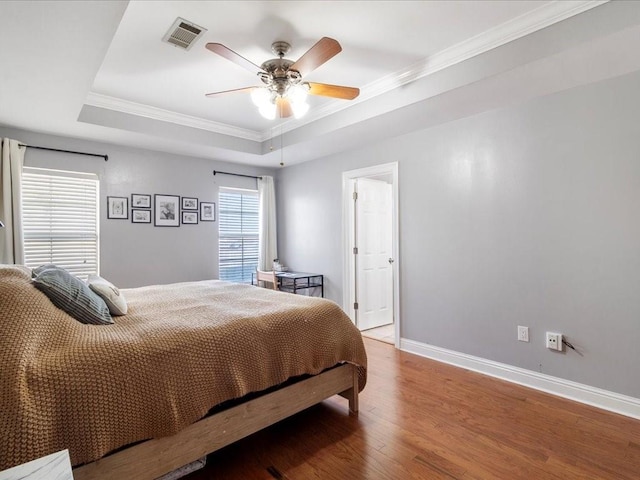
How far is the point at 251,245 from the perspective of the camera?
5203 mm

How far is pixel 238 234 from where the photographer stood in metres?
5.04

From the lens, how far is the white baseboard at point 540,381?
2.36 m

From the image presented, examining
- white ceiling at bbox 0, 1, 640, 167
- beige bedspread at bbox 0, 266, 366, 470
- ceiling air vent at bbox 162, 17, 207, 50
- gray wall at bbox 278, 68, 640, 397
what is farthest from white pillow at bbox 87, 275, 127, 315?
gray wall at bbox 278, 68, 640, 397

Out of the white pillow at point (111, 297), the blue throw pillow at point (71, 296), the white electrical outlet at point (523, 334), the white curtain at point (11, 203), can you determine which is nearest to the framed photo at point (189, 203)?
the white curtain at point (11, 203)

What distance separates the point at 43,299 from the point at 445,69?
9.38 ft

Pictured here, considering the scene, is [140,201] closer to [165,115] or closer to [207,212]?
[207,212]

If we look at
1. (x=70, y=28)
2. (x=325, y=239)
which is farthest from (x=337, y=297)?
(x=70, y=28)

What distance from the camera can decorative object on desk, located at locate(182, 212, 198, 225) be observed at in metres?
4.44

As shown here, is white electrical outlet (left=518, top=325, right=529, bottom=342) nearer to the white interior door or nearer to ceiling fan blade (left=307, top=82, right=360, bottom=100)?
the white interior door

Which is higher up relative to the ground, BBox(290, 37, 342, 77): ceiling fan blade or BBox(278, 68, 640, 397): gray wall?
BBox(290, 37, 342, 77): ceiling fan blade

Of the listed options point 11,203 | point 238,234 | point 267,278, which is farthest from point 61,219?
point 267,278

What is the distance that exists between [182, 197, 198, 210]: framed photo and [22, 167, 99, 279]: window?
0.96 m

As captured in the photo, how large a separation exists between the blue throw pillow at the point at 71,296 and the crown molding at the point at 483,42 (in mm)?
2649

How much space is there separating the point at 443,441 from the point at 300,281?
2.92 m
